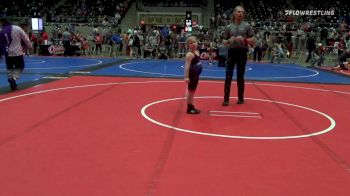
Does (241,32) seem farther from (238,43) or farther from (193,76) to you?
(193,76)

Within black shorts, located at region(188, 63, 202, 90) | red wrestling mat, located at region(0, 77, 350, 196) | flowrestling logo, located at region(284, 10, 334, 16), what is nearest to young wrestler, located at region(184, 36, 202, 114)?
black shorts, located at region(188, 63, 202, 90)

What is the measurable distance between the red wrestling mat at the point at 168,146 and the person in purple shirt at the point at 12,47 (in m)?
0.87

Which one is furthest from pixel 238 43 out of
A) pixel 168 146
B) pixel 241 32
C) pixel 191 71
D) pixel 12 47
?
pixel 12 47

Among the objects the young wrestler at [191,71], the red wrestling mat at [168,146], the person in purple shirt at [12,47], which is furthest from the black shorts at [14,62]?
the young wrestler at [191,71]

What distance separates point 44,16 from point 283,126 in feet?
99.7

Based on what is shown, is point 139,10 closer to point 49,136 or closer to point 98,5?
point 98,5

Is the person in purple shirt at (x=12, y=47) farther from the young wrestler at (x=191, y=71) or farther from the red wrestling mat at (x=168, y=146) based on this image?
the young wrestler at (x=191, y=71)

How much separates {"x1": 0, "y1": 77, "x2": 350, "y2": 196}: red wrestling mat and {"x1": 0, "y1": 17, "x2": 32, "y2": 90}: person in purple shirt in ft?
2.85

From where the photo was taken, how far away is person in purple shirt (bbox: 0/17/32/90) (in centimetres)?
963

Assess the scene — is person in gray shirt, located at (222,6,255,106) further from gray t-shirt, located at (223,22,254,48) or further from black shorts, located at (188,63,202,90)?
black shorts, located at (188,63,202,90)

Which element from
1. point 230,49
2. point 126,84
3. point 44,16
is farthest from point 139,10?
point 230,49

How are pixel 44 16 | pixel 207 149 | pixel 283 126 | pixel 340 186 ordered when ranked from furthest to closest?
pixel 44 16
pixel 283 126
pixel 207 149
pixel 340 186

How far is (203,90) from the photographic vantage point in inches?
410

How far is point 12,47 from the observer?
9.69 meters
